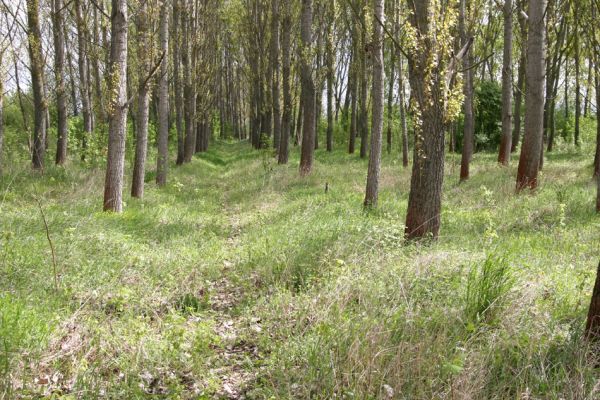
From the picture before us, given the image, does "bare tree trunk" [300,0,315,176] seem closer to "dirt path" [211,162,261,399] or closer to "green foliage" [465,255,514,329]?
"dirt path" [211,162,261,399]

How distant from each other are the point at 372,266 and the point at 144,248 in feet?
10.7

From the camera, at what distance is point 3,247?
17.1ft

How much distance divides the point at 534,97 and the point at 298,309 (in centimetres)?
836

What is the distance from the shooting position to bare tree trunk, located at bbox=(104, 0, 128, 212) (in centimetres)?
794

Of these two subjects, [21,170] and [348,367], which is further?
[21,170]

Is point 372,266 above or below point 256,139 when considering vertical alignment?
below

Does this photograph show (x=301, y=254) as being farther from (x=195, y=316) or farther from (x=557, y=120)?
(x=557, y=120)

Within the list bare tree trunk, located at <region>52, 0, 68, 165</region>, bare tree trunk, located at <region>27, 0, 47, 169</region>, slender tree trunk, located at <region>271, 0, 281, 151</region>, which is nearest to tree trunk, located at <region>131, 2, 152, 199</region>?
bare tree trunk, located at <region>27, 0, 47, 169</region>

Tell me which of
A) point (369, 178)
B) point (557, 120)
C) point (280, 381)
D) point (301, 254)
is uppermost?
point (557, 120)

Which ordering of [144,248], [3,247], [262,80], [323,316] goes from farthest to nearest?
[262,80] → [144,248] → [3,247] → [323,316]

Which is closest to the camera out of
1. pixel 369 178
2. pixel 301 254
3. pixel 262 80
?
pixel 301 254

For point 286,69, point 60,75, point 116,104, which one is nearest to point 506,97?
point 286,69

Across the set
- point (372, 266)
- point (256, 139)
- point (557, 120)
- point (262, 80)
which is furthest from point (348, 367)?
point (557, 120)

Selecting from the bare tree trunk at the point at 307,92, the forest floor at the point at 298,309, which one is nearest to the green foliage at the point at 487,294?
the forest floor at the point at 298,309
